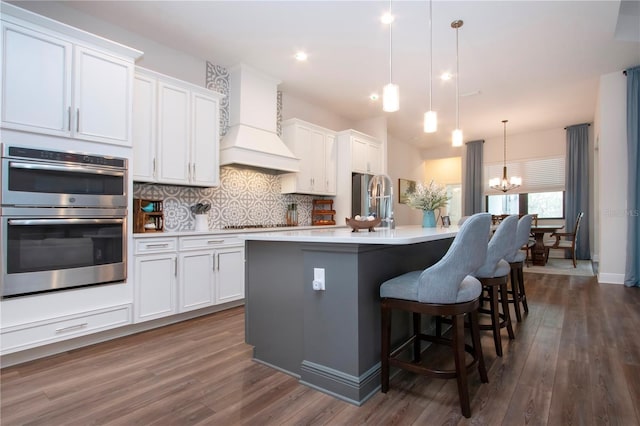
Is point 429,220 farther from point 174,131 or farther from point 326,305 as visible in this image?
point 174,131

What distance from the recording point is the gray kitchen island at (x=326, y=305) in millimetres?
1794

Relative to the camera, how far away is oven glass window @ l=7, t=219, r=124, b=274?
2.28 metres

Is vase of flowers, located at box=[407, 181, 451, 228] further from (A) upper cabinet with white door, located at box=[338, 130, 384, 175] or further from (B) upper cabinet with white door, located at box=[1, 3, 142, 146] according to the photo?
(B) upper cabinet with white door, located at box=[1, 3, 142, 146]

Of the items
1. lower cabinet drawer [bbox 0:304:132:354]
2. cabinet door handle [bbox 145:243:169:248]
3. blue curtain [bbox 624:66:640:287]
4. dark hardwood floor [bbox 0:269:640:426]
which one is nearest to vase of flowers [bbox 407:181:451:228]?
dark hardwood floor [bbox 0:269:640:426]

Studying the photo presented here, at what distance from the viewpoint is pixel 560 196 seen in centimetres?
764

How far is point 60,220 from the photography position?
2.44m

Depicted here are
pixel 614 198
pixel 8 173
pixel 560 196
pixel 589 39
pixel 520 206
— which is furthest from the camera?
pixel 520 206

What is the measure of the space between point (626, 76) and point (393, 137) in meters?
4.28

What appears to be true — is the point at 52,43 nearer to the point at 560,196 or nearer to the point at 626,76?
the point at 626,76

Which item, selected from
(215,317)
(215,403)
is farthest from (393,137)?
(215,403)

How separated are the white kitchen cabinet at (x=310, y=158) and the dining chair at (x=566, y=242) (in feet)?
14.8

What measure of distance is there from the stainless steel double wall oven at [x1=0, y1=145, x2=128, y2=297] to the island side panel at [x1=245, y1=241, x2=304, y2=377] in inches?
49.7

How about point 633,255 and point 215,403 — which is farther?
point 633,255

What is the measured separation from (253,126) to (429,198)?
247 centimetres
